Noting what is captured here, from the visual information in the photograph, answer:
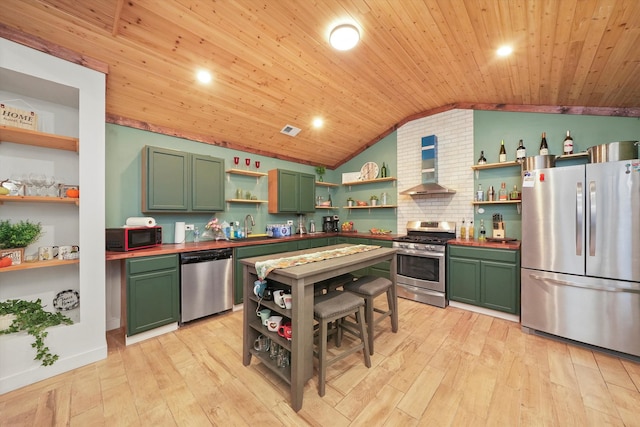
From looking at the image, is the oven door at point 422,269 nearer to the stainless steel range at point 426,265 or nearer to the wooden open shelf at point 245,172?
the stainless steel range at point 426,265

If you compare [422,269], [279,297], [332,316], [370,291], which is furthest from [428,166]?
[279,297]

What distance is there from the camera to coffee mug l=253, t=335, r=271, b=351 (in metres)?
2.12

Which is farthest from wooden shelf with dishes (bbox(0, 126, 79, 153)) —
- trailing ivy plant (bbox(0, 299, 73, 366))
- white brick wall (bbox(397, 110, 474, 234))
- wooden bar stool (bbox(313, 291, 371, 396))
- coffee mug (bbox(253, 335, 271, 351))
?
white brick wall (bbox(397, 110, 474, 234))

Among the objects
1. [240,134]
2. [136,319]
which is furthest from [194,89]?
[136,319]

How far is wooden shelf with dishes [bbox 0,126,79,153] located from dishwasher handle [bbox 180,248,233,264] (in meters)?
1.45

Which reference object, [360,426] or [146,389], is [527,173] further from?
[146,389]

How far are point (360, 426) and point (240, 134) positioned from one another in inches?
145

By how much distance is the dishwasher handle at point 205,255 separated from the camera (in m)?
2.74

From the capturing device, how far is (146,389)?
1827mm

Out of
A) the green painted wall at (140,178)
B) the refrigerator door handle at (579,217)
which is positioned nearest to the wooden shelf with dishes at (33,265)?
the green painted wall at (140,178)

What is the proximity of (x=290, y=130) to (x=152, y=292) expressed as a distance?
2.90m

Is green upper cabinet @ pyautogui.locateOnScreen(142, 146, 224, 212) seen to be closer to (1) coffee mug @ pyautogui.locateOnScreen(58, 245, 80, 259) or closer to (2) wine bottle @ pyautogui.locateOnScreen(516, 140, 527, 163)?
(1) coffee mug @ pyautogui.locateOnScreen(58, 245, 80, 259)

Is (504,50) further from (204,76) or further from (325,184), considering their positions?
(325,184)

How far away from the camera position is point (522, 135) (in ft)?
11.1
